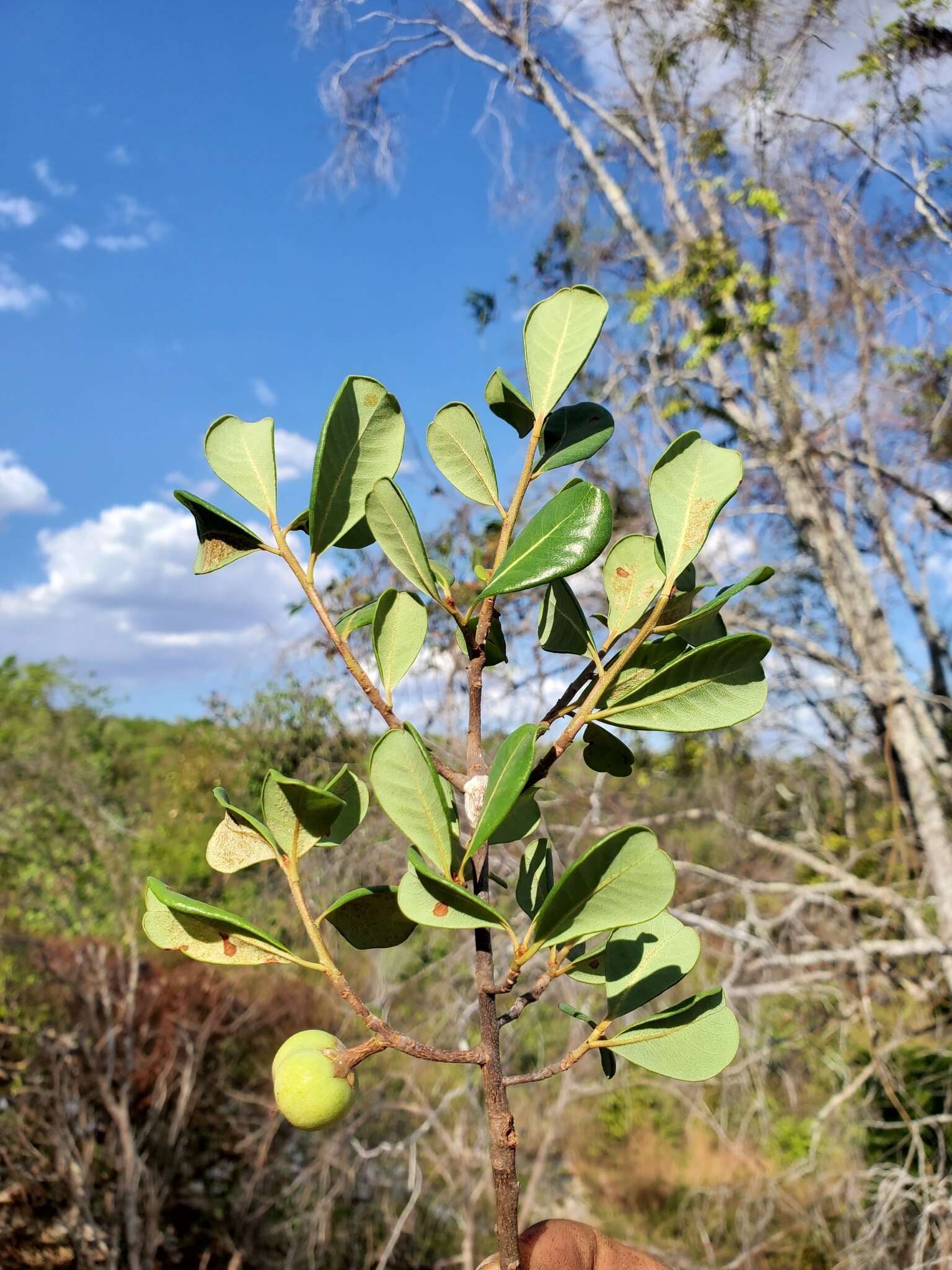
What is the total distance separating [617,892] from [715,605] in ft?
0.50

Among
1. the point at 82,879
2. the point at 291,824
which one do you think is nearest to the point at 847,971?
the point at 291,824

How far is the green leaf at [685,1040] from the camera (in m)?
0.46

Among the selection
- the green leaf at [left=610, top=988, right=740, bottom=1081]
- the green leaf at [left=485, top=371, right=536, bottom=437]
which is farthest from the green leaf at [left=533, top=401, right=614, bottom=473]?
the green leaf at [left=610, top=988, right=740, bottom=1081]

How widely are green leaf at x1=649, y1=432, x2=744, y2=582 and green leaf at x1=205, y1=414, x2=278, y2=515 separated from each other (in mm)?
219

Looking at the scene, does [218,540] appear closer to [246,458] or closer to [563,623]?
[246,458]

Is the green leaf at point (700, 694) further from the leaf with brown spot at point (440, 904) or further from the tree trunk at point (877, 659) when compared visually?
the tree trunk at point (877, 659)

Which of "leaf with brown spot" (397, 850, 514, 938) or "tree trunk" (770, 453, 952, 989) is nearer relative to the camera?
"leaf with brown spot" (397, 850, 514, 938)

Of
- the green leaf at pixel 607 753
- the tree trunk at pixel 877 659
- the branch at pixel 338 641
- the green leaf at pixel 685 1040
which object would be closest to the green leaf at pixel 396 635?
the branch at pixel 338 641

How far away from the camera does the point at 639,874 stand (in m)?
0.40

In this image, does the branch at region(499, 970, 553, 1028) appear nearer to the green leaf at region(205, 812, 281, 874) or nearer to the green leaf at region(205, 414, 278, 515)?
the green leaf at region(205, 812, 281, 874)

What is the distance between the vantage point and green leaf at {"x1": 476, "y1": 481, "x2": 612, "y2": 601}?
1.40ft

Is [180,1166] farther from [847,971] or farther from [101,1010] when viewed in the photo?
[847,971]

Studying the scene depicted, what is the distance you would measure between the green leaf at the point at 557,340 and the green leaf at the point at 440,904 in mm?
270

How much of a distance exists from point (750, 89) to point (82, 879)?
23.4 feet
